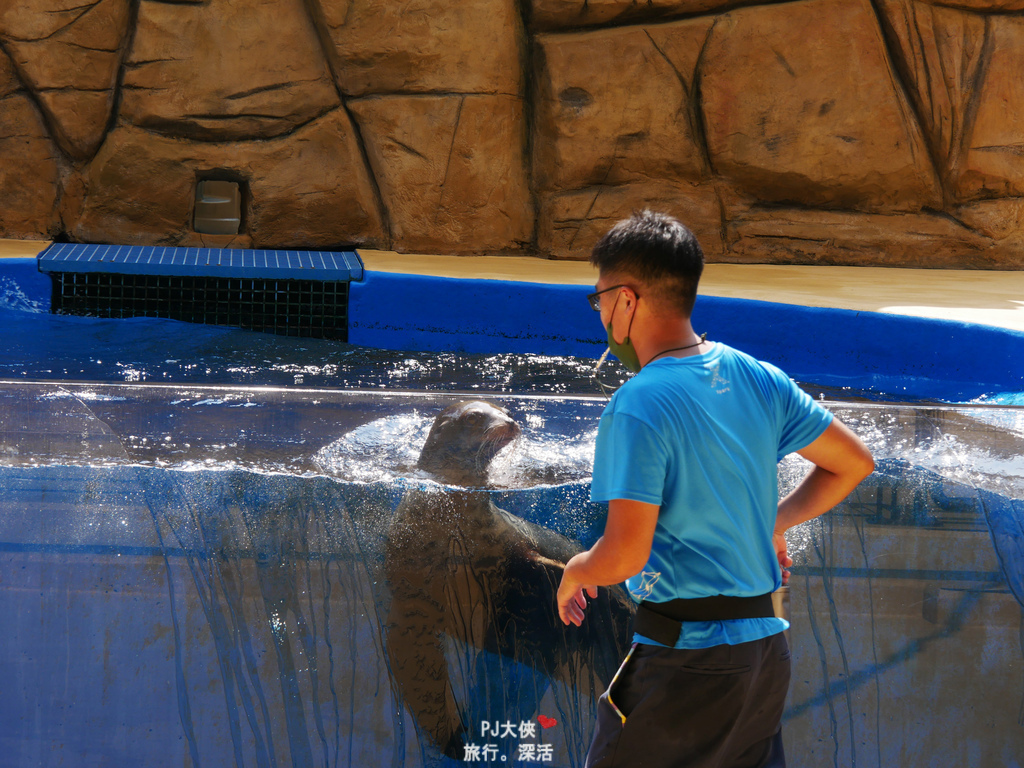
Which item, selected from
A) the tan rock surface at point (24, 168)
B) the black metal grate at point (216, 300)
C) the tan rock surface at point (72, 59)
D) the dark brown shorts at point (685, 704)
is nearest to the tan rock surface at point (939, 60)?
the black metal grate at point (216, 300)

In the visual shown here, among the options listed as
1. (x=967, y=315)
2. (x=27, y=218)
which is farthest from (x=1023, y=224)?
(x=27, y=218)

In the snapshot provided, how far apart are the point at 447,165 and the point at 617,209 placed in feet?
4.90

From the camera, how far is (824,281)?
6715 mm

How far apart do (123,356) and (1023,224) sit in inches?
282

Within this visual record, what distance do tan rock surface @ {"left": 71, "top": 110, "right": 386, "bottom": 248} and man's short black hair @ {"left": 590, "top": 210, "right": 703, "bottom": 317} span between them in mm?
6699

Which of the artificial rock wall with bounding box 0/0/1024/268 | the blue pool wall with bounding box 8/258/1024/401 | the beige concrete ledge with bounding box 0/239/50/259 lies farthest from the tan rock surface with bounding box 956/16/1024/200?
the beige concrete ledge with bounding box 0/239/50/259

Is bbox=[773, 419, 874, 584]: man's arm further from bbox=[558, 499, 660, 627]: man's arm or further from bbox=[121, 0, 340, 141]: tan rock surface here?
bbox=[121, 0, 340, 141]: tan rock surface

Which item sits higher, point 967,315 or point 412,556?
point 967,315

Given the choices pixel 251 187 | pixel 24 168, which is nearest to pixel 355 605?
pixel 251 187

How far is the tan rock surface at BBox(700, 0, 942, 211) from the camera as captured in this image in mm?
7441

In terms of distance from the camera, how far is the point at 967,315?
5199mm

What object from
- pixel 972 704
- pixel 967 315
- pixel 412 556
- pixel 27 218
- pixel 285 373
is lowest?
pixel 972 704

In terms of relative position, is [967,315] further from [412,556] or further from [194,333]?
[194,333]

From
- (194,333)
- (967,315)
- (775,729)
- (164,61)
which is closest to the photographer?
(775,729)
